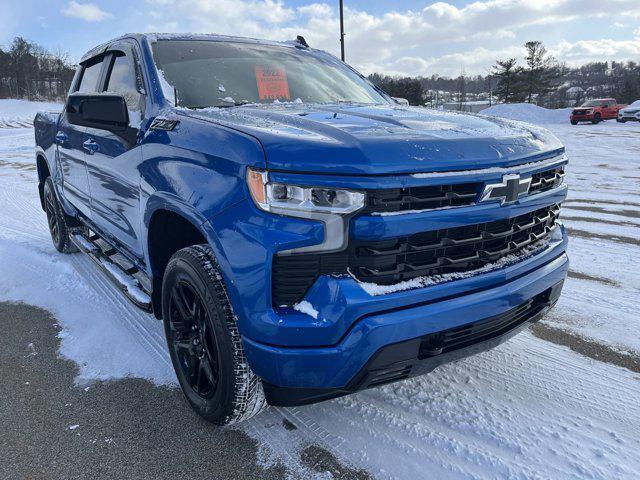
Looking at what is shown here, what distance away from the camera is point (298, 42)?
4.31 metres

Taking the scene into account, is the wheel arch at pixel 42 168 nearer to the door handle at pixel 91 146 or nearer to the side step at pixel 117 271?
the side step at pixel 117 271

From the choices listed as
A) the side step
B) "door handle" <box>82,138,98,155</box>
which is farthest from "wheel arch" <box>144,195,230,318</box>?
"door handle" <box>82,138,98,155</box>

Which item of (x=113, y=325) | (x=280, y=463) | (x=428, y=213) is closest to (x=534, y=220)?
(x=428, y=213)

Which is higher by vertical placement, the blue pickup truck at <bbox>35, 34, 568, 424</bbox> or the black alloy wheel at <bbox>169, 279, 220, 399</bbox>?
the blue pickup truck at <bbox>35, 34, 568, 424</bbox>

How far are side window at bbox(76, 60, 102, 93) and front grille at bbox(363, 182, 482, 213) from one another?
9.95ft

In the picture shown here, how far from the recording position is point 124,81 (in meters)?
3.29

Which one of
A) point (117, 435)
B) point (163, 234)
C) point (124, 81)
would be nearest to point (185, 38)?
point (124, 81)

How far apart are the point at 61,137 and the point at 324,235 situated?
3614 millimetres

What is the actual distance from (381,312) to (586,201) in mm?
6695

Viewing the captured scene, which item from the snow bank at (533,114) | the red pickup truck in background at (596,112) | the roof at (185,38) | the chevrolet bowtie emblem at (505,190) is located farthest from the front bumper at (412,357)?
the snow bank at (533,114)

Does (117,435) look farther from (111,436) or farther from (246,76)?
(246,76)

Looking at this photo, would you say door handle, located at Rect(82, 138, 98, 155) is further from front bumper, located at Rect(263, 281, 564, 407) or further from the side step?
front bumper, located at Rect(263, 281, 564, 407)

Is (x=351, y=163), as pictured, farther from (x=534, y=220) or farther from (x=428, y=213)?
(x=534, y=220)

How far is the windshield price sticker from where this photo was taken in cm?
316
